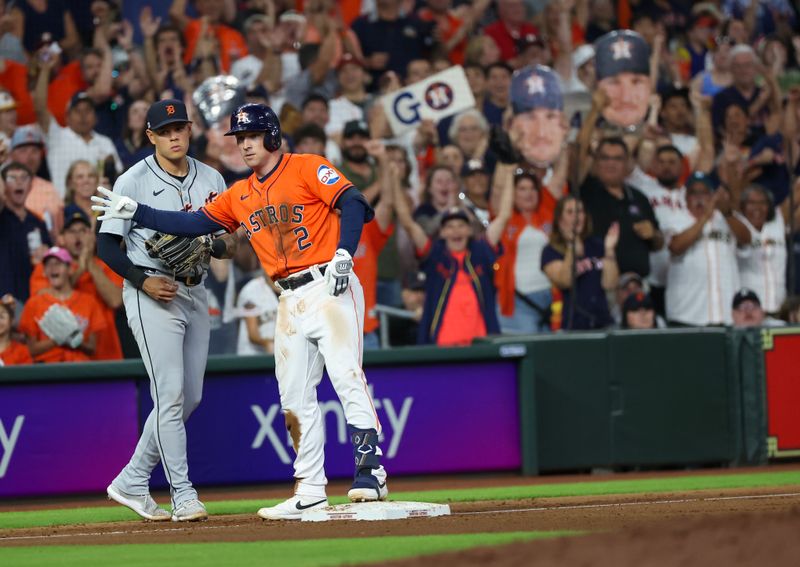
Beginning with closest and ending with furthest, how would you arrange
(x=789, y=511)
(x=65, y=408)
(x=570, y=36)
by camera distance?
(x=789, y=511)
(x=65, y=408)
(x=570, y=36)

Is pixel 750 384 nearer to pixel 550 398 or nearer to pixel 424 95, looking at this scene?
pixel 550 398

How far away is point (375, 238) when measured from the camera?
36.1 ft

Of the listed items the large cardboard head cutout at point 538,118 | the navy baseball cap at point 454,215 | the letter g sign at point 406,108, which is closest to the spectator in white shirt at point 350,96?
the letter g sign at point 406,108

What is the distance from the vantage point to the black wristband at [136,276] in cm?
682

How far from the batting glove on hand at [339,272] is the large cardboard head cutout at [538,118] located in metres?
5.66

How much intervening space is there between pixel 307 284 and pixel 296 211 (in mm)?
374

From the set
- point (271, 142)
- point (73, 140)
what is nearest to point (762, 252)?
point (73, 140)

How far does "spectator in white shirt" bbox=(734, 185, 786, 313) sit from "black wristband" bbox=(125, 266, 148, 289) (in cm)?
670

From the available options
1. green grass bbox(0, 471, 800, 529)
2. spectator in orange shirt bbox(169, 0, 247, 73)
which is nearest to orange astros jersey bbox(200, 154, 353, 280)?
green grass bbox(0, 471, 800, 529)

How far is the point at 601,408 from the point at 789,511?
12.4 ft

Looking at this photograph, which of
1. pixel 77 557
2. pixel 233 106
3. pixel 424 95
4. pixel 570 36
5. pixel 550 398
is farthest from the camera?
pixel 570 36

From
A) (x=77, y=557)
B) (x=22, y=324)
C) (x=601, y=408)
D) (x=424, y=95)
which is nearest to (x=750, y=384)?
(x=601, y=408)

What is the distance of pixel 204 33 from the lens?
39.1ft

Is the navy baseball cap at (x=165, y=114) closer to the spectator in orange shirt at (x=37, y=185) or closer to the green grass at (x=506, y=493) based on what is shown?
the green grass at (x=506, y=493)
